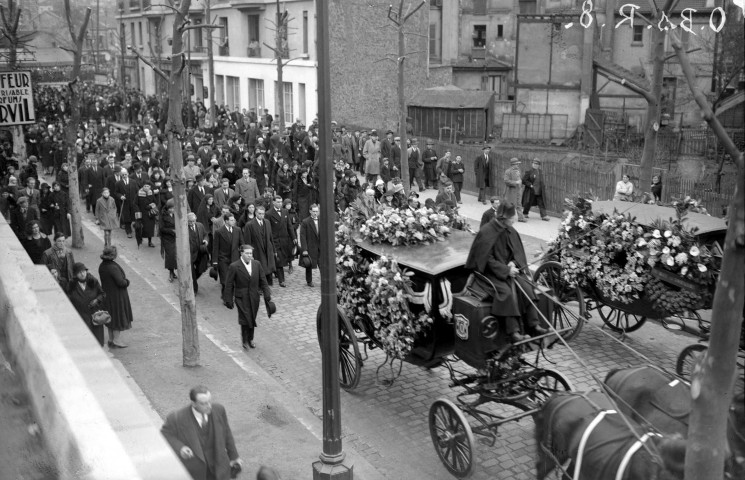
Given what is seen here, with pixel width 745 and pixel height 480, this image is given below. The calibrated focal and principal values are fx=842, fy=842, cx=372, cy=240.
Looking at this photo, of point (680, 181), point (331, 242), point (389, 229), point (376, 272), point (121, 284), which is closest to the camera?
point (331, 242)

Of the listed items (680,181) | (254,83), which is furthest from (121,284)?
(254,83)

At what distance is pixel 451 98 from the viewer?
36.4m

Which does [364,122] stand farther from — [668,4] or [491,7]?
[668,4]

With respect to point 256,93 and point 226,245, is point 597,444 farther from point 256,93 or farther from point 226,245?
point 256,93

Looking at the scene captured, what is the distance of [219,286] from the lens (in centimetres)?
1664

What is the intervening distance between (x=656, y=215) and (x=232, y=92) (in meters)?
39.6

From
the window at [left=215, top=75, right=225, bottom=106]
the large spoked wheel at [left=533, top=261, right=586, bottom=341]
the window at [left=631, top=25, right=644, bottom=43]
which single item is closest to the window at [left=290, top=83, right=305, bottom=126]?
the window at [left=215, top=75, right=225, bottom=106]

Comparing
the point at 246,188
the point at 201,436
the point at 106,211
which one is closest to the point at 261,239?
the point at 106,211

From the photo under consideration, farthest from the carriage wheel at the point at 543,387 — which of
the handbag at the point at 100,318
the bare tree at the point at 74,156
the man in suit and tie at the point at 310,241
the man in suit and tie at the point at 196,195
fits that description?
the bare tree at the point at 74,156

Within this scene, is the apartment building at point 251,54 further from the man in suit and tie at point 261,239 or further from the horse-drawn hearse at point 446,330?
the horse-drawn hearse at point 446,330

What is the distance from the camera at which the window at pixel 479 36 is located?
46.1 meters

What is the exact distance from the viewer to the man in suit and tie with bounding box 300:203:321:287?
1625 cm

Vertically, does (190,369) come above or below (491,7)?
below

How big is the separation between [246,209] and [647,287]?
830 cm
